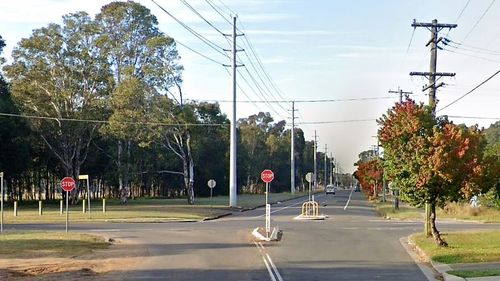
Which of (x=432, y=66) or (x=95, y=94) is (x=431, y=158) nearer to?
(x=432, y=66)

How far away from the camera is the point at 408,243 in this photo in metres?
26.0

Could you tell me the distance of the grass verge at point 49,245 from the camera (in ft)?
72.9

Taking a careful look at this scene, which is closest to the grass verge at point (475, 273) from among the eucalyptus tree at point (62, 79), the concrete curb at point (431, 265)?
the concrete curb at point (431, 265)

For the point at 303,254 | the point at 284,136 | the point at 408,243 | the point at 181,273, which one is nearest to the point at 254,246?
the point at 303,254

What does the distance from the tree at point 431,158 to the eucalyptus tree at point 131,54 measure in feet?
138

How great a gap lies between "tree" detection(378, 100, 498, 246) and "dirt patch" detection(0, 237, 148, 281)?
8.89m

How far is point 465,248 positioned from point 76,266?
39.0ft

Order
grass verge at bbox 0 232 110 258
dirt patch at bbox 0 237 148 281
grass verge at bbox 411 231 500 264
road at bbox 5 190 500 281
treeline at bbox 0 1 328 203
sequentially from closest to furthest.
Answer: road at bbox 5 190 500 281, dirt patch at bbox 0 237 148 281, grass verge at bbox 411 231 500 264, grass verge at bbox 0 232 110 258, treeline at bbox 0 1 328 203

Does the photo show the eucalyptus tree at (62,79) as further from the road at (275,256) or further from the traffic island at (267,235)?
the traffic island at (267,235)

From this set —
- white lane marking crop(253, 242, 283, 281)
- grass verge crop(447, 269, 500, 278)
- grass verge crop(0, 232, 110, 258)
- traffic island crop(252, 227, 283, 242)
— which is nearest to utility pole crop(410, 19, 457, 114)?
traffic island crop(252, 227, 283, 242)

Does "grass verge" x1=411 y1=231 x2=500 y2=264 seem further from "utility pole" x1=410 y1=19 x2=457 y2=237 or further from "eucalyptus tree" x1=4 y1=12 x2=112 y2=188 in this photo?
"eucalyptus tree" x1=4 y1=12 x2=112 y2=188

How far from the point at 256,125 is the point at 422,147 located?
125m

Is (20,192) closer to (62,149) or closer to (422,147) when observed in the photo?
(62,149)

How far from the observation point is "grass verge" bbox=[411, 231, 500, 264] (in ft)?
63.0
